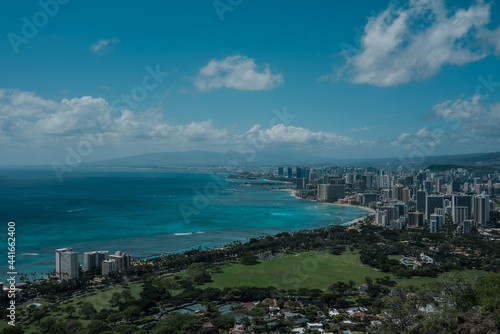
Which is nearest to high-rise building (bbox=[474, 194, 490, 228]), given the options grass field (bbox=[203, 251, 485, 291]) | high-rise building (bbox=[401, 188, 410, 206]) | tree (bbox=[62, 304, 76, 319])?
high-rise building (bbox=[401, 188, 410, 206])

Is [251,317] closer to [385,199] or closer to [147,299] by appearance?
[147,299]

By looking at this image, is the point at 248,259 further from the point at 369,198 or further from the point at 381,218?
the point at 369,198

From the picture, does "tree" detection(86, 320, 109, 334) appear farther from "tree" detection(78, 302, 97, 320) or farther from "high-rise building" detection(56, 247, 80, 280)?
"high-rise building" detection(56, 247, 80, 280)

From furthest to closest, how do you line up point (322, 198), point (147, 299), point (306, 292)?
point (322, 198) < point (306, 292) < point (147, 299)

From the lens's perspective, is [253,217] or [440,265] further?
[253,217]

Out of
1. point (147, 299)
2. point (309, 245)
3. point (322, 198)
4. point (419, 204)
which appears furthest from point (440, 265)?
point (322, 198)

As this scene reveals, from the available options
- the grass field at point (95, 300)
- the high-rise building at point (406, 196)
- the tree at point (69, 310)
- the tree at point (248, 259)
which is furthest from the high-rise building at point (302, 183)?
the tree at point (69, 310)

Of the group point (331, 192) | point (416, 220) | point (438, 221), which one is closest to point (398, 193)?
point (331, 192)
